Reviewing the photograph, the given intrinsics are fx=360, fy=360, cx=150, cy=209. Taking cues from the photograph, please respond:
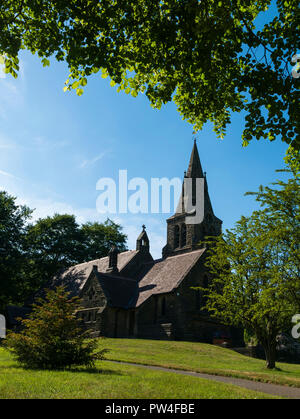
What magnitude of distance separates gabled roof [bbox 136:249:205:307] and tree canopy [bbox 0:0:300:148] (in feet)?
90.4

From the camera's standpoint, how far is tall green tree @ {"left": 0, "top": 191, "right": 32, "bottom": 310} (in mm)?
45656

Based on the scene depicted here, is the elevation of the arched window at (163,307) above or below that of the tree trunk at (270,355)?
above

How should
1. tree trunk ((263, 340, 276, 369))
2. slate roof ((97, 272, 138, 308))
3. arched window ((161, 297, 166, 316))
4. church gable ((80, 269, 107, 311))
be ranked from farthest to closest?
slate roof ((97, 272, 138, 308))
church gable ((80, 269, 107, 311))
arched window ((161, 297, 166, 316))
tree trunk ((263, 340, 276, 369))

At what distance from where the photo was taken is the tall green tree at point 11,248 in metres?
45.7

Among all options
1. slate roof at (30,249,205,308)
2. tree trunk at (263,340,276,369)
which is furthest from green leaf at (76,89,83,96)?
slate roof at (30,249,205,308)

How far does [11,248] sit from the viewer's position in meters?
49.0

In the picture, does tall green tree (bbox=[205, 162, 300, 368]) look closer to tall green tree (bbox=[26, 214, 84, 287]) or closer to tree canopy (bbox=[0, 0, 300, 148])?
tree canopy (bbox=[0, 0, 300, 148])

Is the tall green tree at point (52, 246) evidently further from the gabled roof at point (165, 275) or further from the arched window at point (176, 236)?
the gabled roof at point (165, 275)

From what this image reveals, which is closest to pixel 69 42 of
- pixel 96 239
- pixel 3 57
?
pixel 3 57

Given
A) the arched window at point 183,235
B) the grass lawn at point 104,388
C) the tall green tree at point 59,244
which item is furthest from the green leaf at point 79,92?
the tall green tree at point 59,244

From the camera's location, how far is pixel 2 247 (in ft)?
159

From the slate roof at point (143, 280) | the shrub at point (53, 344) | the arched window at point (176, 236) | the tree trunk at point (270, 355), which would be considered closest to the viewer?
the shrub at point (53, 344)

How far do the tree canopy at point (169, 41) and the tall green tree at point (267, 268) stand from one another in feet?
17.5
